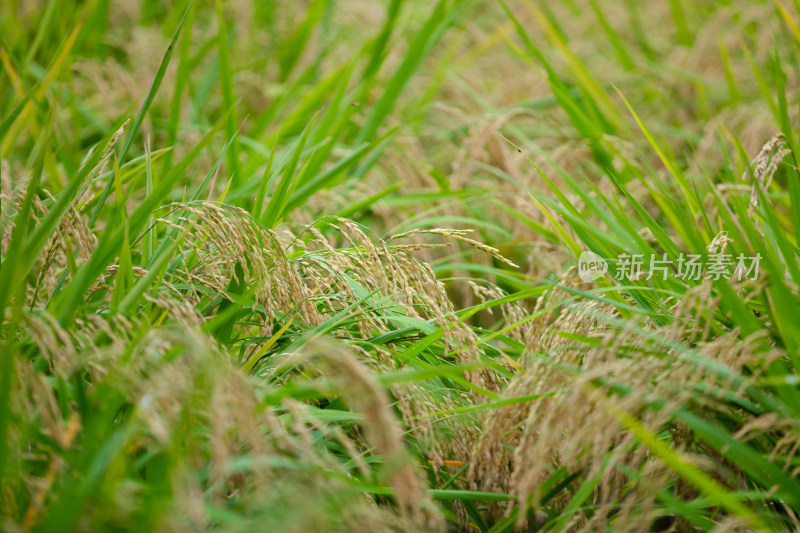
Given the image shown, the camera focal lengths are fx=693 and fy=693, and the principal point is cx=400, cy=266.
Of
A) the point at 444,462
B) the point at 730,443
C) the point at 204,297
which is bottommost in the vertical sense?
the point at 444,462

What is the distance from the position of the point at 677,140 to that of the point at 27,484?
8.07 feet

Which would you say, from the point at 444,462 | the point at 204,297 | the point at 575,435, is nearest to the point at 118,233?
the point at 204,297

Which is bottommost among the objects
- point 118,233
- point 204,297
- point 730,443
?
point 730,443

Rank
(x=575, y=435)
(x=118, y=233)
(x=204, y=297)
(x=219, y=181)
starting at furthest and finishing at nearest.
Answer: (x=219, y=181), (x=204, y=297), (x=118, y=233), (x=575, y=435)

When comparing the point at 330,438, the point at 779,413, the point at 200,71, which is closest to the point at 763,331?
the point at 779,413

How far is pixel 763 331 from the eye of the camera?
3.51ft

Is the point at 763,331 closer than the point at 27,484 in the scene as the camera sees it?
No

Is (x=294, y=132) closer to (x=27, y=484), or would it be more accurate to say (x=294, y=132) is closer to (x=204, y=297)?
(x=204, y=297)

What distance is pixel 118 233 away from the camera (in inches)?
47.4

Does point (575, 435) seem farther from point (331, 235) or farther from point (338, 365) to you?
point (331, 235)

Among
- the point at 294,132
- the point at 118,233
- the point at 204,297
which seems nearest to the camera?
the point at 118,233

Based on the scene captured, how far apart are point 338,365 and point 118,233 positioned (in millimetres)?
540

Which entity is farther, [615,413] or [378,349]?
[378,349]

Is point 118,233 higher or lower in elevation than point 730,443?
higher
